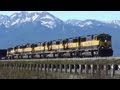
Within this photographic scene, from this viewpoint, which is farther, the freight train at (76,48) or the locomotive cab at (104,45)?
the freight train at (76,48)

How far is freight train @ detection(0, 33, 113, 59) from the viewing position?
186ft

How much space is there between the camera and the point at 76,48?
209 ft

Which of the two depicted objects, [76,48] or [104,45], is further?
[76,48]

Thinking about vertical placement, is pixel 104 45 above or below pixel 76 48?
above

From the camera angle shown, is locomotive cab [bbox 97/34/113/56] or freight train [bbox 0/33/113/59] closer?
locomotive cab [bbox 97/34/113/56]

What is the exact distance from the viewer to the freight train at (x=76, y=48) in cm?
5656

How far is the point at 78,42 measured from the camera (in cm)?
6412
